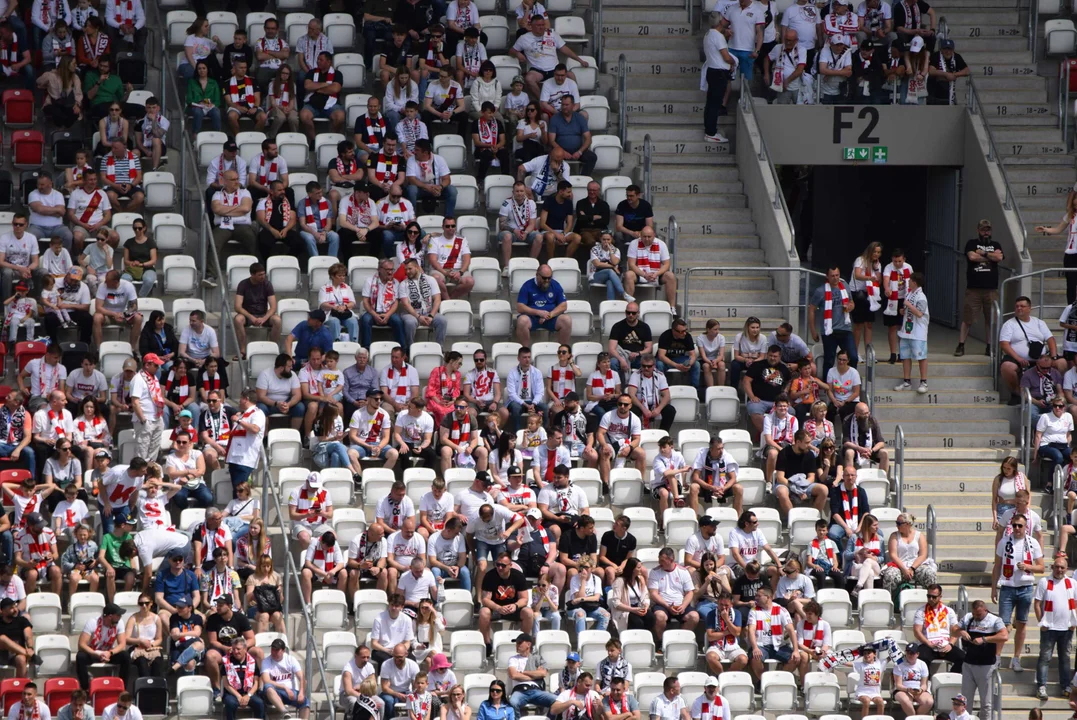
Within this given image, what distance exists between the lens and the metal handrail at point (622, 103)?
91.2ft

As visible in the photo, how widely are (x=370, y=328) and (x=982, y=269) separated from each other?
7.41m

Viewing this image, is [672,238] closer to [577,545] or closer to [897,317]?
[897,317]

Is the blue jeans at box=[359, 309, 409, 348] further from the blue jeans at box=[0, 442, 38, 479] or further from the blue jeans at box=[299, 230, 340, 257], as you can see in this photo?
the blue jeans at box=[0, 442, 38, 479]

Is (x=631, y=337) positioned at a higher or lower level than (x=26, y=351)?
higher

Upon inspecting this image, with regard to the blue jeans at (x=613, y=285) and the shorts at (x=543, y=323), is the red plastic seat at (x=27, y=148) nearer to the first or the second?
the shorts at (x=543, y=323)

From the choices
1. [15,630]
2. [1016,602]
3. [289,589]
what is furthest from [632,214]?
[15,630]

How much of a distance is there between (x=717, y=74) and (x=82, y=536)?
10613mm

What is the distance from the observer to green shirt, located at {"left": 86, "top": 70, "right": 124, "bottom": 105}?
25984mm

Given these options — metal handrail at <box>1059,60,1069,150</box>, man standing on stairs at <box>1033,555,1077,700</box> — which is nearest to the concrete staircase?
metal handrail at <box>1059,60,1069,150</box>

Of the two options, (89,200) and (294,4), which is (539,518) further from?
(294,4)

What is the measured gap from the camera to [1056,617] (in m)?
21.3

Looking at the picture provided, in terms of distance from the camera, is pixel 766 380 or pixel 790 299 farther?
pixel 790 299

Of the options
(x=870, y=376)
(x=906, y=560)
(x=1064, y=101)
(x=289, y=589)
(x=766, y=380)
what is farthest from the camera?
(x=1064, y=101)

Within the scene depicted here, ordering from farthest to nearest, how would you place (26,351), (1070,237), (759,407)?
(1070,237) < (759,407) < (26,351)
